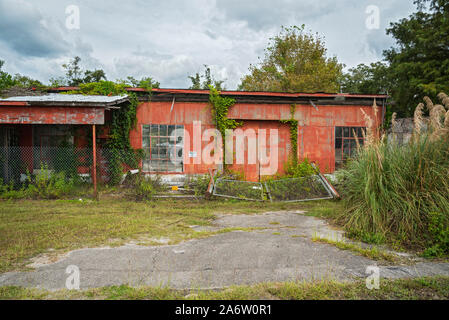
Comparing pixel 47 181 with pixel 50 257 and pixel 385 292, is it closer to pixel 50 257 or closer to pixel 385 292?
pixel 50 257

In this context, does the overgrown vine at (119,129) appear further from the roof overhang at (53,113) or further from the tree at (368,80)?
the tree at (368,80)

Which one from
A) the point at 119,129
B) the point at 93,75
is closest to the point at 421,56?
the point at 119,129

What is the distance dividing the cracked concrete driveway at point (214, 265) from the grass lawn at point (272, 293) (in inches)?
7.1

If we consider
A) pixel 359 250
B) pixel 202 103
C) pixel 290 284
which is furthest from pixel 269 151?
pixel 290 284

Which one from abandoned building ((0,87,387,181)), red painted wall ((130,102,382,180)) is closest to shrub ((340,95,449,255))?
abandoned building ((0,87,387,181))

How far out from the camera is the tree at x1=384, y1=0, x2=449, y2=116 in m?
15.3

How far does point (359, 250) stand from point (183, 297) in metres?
2.85

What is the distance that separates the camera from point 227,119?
11.8m

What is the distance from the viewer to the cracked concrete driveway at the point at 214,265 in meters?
3.28

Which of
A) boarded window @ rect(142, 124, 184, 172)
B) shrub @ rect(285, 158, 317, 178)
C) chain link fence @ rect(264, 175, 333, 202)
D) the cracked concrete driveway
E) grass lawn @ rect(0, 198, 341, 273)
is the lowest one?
the cracked concrete driveway

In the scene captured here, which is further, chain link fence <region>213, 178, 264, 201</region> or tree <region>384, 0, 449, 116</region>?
tree <region>384, 0, 449, 116</region>

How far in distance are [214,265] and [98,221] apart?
3.40 meters

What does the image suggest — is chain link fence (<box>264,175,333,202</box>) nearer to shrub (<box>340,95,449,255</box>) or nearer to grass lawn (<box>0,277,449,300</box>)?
shrub (<box>340,95,449,255</box>)

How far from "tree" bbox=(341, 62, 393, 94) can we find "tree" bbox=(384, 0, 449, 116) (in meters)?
1.70
